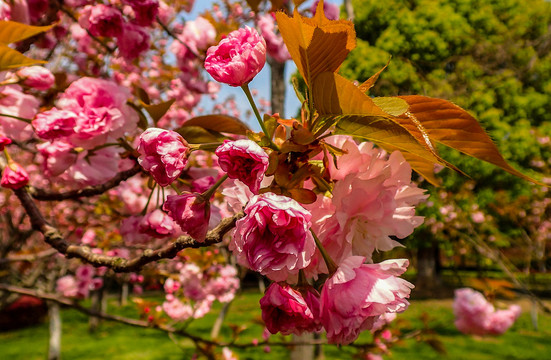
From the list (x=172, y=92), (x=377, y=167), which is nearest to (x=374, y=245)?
(x=377, y=167)

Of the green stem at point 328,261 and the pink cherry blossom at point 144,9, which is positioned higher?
the pink cherry blossom at point 144,9

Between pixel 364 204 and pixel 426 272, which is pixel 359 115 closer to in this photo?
pixel 364 204

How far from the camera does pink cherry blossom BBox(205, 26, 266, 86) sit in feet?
1.91

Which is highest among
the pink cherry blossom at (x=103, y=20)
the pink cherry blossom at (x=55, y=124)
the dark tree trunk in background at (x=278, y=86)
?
the pink cherry blossom at (x=103, y=20)

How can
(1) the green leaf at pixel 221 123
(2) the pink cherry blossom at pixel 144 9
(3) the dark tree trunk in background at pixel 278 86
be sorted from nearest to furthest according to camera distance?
(1) the green leaf at pixel 221 123 < (2) the pink cherry blossom at pixel 144 9 < (3) the dark tree trunk in background at pixel 278 86

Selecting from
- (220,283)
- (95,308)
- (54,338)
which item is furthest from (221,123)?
(95,308)

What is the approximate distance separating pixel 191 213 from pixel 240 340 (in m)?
7.09

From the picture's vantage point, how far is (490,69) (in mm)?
8258

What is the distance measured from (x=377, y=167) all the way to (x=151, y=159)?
0.33 metres

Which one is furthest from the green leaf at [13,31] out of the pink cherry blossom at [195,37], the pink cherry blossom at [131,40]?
the pink cherry blossom at [195,37]

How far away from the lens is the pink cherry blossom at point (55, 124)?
91 cm

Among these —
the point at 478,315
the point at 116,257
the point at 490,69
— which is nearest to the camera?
the point at 116,257

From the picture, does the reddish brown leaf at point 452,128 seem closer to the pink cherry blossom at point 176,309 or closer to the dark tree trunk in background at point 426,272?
the pink cherry blossom at point 176,309

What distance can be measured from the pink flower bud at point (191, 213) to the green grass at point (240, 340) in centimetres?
416
